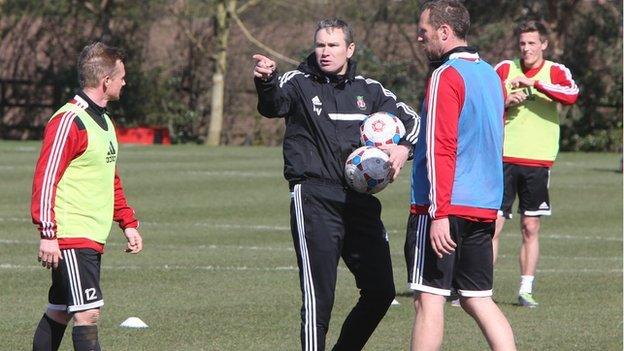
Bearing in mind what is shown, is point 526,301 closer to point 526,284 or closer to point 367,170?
point 526,284

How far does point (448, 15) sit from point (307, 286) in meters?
1.74

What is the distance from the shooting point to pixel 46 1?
125ft

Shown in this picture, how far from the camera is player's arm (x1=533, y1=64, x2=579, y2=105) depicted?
1113cm

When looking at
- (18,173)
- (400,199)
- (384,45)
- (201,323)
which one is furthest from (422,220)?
(384,45)

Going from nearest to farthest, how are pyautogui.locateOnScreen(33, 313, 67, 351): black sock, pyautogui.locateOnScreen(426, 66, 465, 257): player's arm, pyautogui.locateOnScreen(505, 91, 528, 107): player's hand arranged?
1. pyautogui.locateOnScreen(426, 66, 465, 257): player's arm
2. pyautogui.locateOnScreen(33, 313, 67, 351): black sock
3. pyautogui.locateOnScreen(505, 91, 528, 107): player's hand

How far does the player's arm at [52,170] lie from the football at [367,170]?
4.82 feet

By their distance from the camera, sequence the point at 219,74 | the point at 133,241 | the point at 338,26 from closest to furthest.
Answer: the point at 133,241 → the point at 338,26 → the point at 219,74

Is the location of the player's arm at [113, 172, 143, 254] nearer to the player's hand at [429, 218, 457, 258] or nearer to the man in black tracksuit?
the man in black tracksuit

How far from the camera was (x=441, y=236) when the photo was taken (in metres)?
6.96

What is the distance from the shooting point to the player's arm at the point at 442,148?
696 centimetres

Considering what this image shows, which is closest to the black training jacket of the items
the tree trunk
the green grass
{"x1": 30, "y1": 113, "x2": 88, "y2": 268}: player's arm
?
{"x1": 30, "y1": 113, "x2": 88, "y2": 268}: player's arm

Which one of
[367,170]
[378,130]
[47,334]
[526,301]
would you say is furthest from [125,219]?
[526,301]

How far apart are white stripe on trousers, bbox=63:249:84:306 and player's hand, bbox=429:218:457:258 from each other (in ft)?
6.11

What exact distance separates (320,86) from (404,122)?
60 centimetres
